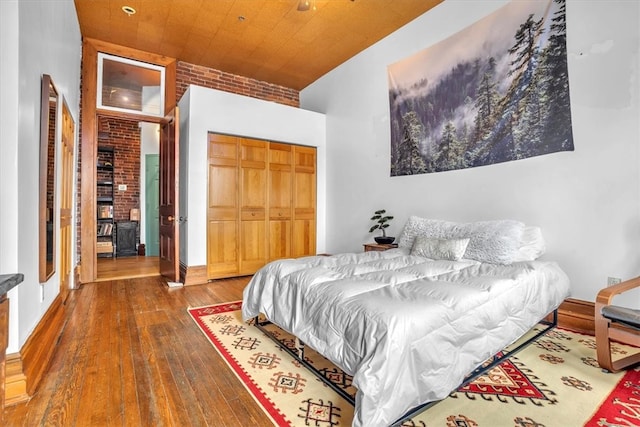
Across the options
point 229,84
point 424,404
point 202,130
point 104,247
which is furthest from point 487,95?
point 104,247

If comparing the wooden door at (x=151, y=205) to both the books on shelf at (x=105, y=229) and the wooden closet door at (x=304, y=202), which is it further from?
the wooden closet door at (x=304, y=202)

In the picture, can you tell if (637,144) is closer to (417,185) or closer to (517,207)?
(517,207)

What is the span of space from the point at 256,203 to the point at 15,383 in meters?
3.33

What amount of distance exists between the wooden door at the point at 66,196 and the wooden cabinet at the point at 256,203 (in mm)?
1531

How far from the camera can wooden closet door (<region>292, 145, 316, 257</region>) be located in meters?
5.13

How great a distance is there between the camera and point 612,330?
6.23 ft

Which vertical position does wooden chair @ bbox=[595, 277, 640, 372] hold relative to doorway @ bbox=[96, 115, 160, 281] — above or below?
below

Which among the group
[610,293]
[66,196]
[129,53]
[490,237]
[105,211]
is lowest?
[610,293]

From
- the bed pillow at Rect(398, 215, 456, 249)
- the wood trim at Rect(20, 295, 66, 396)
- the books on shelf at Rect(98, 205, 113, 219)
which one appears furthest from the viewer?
the books on shelf at Rect(98, 205, 113, 219)

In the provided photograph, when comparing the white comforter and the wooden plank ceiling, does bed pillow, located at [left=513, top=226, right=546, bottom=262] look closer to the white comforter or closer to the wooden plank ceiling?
the white comforter

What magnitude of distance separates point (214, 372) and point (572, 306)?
293cm

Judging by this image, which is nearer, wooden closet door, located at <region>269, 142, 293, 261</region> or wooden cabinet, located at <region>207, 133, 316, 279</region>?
wooden cabinet, located at <region>207, 133, 316, 279</region>

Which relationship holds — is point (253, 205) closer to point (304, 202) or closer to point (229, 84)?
point (304, 202)

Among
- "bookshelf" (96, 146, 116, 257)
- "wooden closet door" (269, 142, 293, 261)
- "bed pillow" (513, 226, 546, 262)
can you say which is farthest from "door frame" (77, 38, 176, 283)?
"bed pillow" (513, 226, 546, 262)
